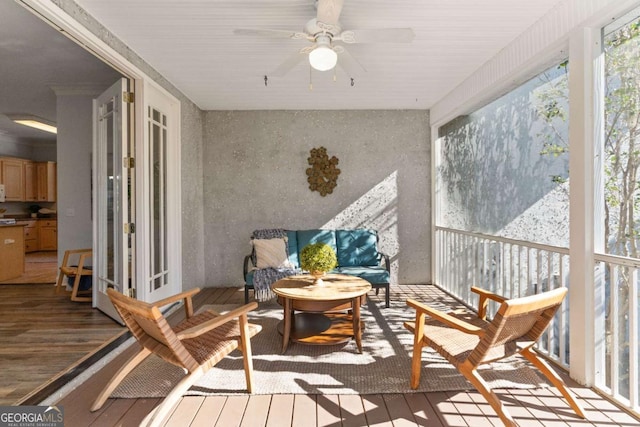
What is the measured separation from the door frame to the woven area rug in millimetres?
1372

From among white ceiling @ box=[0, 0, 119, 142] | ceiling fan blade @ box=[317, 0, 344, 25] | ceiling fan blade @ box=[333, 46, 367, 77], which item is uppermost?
white ceiling @ box=[0, 0, 119, 142]

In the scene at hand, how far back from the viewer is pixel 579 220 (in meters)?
2.51

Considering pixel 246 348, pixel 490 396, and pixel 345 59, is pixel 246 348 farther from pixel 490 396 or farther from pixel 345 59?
pixel 345 59

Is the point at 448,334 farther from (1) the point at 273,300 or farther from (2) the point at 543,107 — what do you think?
(1) the point at 273,300

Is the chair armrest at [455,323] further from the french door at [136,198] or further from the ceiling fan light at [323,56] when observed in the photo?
the french door at [136,198]

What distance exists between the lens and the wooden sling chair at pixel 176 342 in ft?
6.36

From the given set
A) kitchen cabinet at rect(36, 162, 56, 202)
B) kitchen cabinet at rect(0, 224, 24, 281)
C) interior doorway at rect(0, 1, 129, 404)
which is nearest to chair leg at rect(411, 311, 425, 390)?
interior doorway at rect(0, 1, 129, 404)

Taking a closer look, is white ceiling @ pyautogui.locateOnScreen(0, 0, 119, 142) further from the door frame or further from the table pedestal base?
the table pedestal base

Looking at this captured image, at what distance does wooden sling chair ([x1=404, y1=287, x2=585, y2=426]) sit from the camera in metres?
1.92

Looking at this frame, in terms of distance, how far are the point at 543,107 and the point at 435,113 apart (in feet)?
7.03

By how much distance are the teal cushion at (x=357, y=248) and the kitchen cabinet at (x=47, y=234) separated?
7.99 m

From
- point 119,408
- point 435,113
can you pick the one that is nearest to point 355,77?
point 435,113

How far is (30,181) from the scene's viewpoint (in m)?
9.14

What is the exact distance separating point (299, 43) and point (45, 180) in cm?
890
